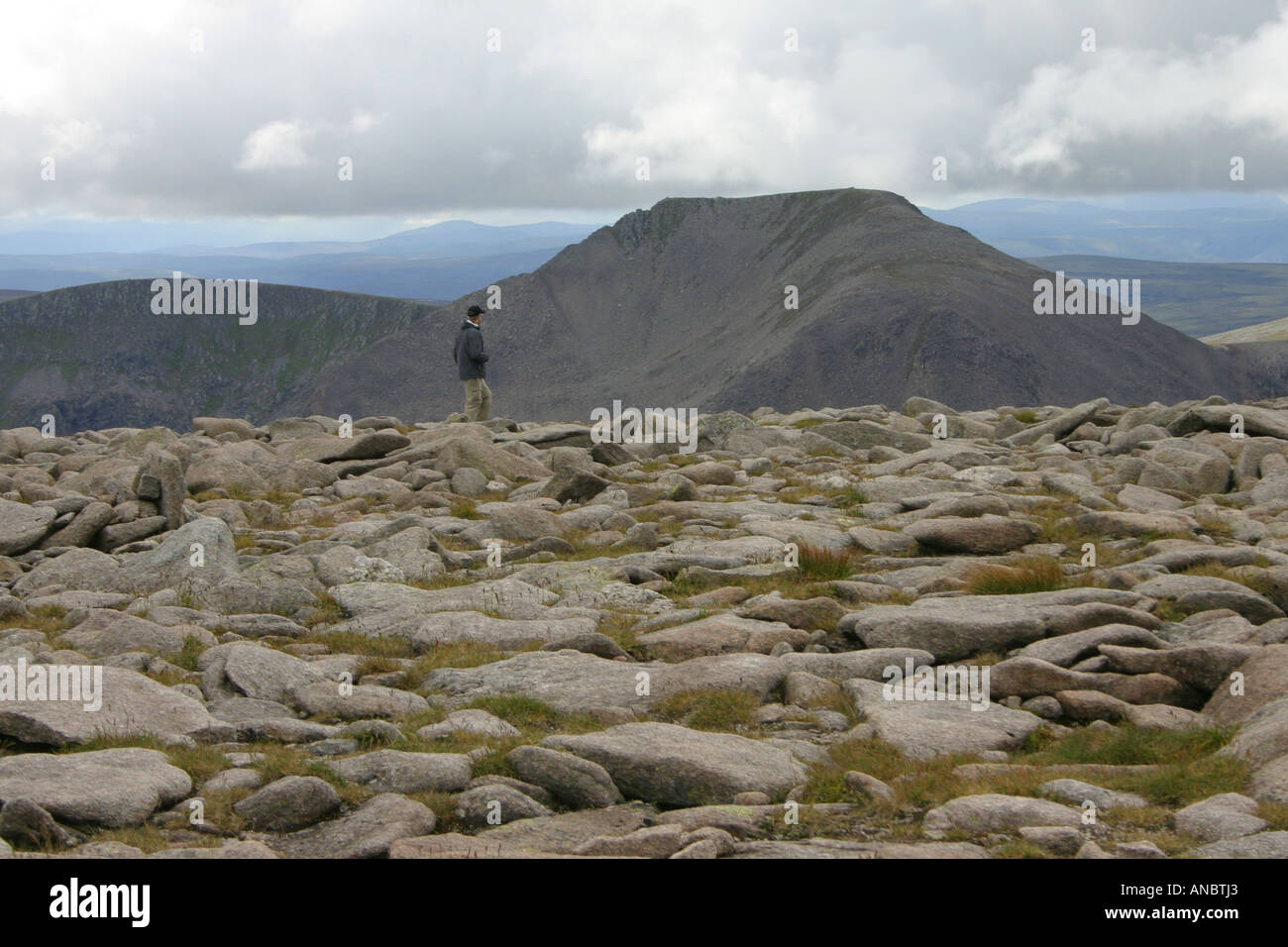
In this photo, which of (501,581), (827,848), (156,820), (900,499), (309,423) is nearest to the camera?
(827,848)

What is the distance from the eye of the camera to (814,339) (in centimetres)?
13988

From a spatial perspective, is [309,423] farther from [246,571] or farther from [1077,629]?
[1077,629]

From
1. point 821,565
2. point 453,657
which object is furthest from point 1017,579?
point 453,657

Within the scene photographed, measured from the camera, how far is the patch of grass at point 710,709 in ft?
29.8

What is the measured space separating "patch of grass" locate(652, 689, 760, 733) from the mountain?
118 m

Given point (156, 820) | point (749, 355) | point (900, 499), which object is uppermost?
point (749, 355)

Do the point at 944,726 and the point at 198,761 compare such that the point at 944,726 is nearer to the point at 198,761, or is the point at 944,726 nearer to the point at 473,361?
the point at 198,761

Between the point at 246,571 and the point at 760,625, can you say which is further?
the point at 246,571

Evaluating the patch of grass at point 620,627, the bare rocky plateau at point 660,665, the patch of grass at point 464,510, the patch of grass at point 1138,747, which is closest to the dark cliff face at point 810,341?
the patch of grass at point 464,510

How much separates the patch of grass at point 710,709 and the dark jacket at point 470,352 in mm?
20102
